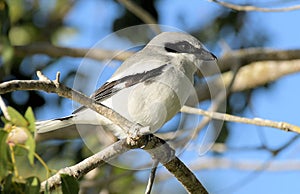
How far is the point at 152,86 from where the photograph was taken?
3.04 metres

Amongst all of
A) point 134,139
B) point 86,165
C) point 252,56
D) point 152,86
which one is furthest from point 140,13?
point 86,165

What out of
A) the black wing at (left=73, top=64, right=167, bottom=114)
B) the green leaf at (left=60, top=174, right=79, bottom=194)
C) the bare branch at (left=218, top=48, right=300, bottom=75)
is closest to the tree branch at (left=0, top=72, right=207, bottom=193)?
the green leaf at (left=60, top=174, right=79, bottom=194)

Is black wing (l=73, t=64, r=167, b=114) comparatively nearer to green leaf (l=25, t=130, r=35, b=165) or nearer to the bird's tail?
the bird's tail

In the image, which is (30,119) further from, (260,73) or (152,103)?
(260,73)

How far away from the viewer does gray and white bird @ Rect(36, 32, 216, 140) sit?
9.91 ft

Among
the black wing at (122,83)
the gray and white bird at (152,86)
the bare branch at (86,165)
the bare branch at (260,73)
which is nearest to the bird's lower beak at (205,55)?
the gray and white bird at (152,86)

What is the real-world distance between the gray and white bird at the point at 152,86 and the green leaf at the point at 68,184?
2.38ft

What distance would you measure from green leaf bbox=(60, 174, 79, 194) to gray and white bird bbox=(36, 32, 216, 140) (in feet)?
2.38

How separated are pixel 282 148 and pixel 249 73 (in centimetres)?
112

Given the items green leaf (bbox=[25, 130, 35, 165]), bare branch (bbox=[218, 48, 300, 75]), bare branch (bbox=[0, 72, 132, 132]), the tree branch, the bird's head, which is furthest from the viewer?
bare branch (bbox=[218, 48, 300, 75])

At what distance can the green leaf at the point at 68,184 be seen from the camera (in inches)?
88.4

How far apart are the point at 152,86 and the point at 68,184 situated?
0.89 metres

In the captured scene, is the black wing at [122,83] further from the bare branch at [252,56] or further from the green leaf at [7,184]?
the bare branch at [252,56]

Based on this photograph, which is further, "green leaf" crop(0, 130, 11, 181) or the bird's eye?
the bird's eye
